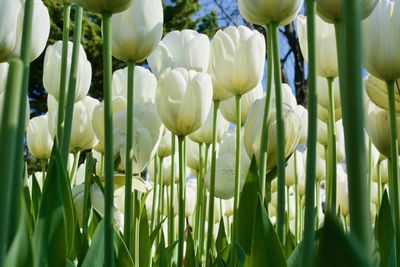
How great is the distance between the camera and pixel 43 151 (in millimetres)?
1423

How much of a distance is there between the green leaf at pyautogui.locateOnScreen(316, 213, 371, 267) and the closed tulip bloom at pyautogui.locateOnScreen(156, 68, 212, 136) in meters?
0.73

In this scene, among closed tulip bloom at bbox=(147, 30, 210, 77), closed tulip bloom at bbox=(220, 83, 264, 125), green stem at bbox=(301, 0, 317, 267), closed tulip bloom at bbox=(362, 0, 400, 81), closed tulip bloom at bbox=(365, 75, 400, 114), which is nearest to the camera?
green stem at bbox=(301, 0, 317, 267)

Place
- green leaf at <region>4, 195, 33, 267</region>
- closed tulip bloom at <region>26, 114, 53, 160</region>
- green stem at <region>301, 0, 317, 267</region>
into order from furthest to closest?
closed tulip bloom at <region>26, 114, 53, 160</region> < green stem at <region>301, 0, 317, 267</region> < green leaf at <region>4, 195, 33, 267</region>

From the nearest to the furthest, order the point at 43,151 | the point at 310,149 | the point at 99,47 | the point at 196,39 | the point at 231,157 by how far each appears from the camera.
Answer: the point at 310,149
the point at 196,39
the point at 231,157
the point at 43,151
the point at 99,47

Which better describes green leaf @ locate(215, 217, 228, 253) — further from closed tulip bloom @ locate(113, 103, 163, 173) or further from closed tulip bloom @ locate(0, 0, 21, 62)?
closed tulip bloom @ locate(0, 0, 21, 62)

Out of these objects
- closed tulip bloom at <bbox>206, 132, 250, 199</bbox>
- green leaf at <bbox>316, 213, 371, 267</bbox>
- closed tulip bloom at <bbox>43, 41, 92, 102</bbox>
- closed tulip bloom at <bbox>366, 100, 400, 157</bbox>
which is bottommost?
closed tulip bloom at <bbox>206, 132, 250, 199</bbox>

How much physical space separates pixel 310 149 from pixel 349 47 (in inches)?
8.7

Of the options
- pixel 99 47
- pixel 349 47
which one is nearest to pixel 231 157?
pixel 349 47

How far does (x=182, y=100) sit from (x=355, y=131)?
2.39ft

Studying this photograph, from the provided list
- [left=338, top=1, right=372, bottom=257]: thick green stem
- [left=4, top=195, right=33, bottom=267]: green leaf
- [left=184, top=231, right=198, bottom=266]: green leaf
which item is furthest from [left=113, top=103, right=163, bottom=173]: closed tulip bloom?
[left=338, top=1, right=372, bottom=257]: thick green stem

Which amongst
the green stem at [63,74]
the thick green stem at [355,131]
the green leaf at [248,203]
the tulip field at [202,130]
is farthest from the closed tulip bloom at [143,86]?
the thick green stem at [355,131]

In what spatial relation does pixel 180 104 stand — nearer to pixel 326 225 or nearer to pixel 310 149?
pixel 310 149

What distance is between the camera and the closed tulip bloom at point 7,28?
0.70 m

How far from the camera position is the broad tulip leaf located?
22.2 inches
